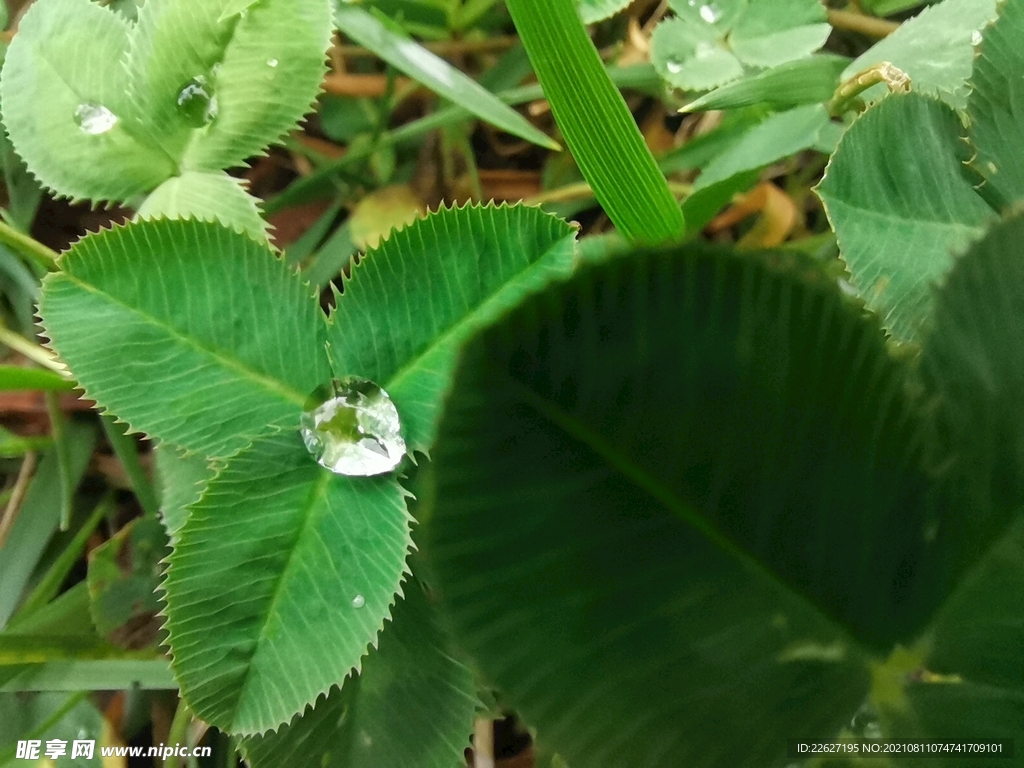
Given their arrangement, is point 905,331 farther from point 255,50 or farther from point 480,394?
point 255,50

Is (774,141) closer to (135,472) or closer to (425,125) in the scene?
(425,125)

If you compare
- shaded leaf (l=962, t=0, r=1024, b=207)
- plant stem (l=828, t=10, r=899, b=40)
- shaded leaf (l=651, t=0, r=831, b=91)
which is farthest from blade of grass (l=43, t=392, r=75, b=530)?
plant stem (l=828, t=10, r=899, b=40)

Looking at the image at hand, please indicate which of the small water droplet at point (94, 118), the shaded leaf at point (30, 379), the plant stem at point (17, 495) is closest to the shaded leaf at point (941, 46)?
the small water droplet at point (94, 118)

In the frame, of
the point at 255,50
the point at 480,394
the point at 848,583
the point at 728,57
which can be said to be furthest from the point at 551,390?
the point at 728,57

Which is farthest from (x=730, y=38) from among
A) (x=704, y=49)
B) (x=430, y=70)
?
(x=430, y=70)

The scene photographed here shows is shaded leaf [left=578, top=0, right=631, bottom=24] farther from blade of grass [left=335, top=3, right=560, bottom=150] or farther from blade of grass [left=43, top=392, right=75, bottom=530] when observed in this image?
blade of grass [left=43, top=392, right=75, bottom=530]

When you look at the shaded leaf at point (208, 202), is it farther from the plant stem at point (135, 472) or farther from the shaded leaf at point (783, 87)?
the shaded leaf at point (783, 87)
